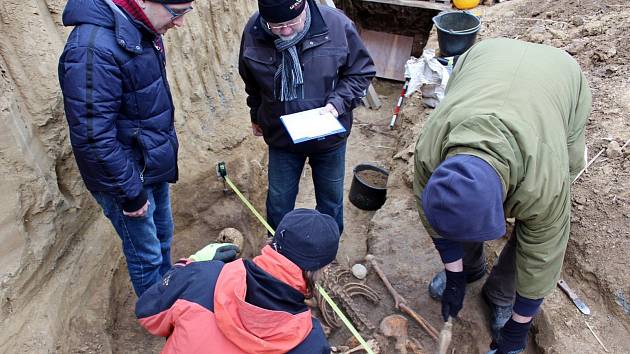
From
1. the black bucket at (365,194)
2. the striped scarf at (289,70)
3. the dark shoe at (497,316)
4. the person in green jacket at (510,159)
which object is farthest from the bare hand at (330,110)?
the black bucket at (365,194)

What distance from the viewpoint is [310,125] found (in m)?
2.96

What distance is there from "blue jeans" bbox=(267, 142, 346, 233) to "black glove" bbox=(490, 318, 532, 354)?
148 cm

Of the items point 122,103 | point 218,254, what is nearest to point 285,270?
point 218,254

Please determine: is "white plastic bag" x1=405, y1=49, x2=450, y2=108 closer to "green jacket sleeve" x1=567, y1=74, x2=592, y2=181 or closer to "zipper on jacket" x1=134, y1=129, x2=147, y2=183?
"green jacket sleeve" x1=567, y1=74, x2=592, y2=181

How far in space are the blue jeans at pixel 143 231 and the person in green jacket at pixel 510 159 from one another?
5.06 ft

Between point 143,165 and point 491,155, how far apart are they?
5.81 feet

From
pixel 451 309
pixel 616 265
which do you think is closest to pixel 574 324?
pixel 616 265

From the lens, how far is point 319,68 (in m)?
2.97

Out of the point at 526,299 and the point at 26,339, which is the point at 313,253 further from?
the point at 26,339

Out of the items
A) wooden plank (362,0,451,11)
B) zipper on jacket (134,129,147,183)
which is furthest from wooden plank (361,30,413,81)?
zipper on jacket (134,129,147,183)

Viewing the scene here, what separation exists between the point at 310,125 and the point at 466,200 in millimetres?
1325

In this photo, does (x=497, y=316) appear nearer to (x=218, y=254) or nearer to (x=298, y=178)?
(x=298, y=178)

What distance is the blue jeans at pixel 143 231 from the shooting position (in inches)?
102

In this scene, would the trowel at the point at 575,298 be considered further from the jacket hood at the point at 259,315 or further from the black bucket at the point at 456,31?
the black bucket at the point at 456,31
